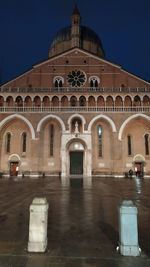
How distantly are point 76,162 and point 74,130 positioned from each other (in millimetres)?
4826

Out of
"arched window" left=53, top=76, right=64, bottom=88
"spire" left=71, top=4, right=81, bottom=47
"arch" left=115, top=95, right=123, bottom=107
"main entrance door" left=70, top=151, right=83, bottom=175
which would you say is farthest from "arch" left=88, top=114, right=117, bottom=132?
"spire" left=71, top=4, right=81, bottom=47

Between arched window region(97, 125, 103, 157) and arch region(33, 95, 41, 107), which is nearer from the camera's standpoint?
arched window region(97, 125, 103, 157)

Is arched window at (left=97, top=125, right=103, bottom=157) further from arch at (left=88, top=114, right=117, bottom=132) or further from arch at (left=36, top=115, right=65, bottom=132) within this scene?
arch at (left=36, top=115, right=65, bottom=132)

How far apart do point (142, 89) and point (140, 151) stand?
9.34 m

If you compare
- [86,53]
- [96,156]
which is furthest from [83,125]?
[86,53]

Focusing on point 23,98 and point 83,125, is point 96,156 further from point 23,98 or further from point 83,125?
point 23,98

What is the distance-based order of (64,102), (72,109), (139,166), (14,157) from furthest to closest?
1. (64,102)
2. (139,166)
3. (72,109)
4. (14,157)

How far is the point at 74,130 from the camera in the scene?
32.1m

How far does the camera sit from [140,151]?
32000mm

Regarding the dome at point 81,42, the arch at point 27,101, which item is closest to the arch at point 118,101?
the arch at point 27,101

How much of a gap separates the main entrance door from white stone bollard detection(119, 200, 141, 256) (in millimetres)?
28084

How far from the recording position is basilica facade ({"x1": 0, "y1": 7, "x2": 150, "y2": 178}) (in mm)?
31375

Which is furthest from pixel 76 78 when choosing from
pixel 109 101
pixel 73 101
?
pixel 109 101

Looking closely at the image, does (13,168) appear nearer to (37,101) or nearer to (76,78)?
(37,101)
